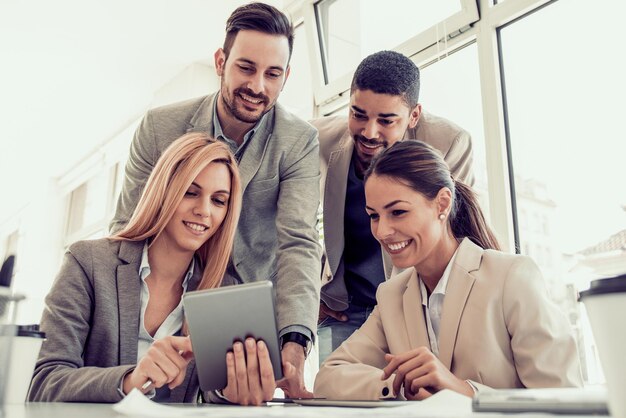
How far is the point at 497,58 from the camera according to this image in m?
2.49

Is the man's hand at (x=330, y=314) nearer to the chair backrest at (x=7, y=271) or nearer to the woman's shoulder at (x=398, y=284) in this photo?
the woman's shoulder at (x=398, y=284)

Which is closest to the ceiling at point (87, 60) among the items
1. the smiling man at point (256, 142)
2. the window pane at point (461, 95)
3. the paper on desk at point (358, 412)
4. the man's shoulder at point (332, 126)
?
the window pane at point (461, 95)

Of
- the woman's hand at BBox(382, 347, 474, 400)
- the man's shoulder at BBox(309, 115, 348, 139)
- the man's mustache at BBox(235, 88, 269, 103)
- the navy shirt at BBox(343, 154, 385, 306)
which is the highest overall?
the man's shoulder at BBox(309, 115, 348, 139)

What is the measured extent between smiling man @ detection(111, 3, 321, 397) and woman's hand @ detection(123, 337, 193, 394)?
0.61 meters

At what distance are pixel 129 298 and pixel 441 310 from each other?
0.75 meters

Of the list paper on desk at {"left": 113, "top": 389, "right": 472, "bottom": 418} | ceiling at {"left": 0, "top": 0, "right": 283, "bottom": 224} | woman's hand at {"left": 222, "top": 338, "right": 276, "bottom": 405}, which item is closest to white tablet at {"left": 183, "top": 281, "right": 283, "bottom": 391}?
woman's hand at {"left": 222, "top": 338, "right": 276, "bottom": 405}

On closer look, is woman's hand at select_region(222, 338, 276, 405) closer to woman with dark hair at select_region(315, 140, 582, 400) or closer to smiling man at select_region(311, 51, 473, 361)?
woman with dark hair at select_region(315, 140, 582, 400)

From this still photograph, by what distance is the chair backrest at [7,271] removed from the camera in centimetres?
70

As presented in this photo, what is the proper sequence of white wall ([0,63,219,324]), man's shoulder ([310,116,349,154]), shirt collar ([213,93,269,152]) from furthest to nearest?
white wall ([0,63,219,324]) → man's shoulder ([310,116,349,154]) → shirt collar ([213,93,269,152])

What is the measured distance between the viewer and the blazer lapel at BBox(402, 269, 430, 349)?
1.46 meters

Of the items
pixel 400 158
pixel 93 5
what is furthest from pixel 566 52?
pixel 93 5

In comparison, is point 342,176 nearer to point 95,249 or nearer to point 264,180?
point 264,180

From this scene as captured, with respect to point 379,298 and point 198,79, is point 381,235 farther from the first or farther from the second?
point 198,79

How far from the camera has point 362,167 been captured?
2111 mm
